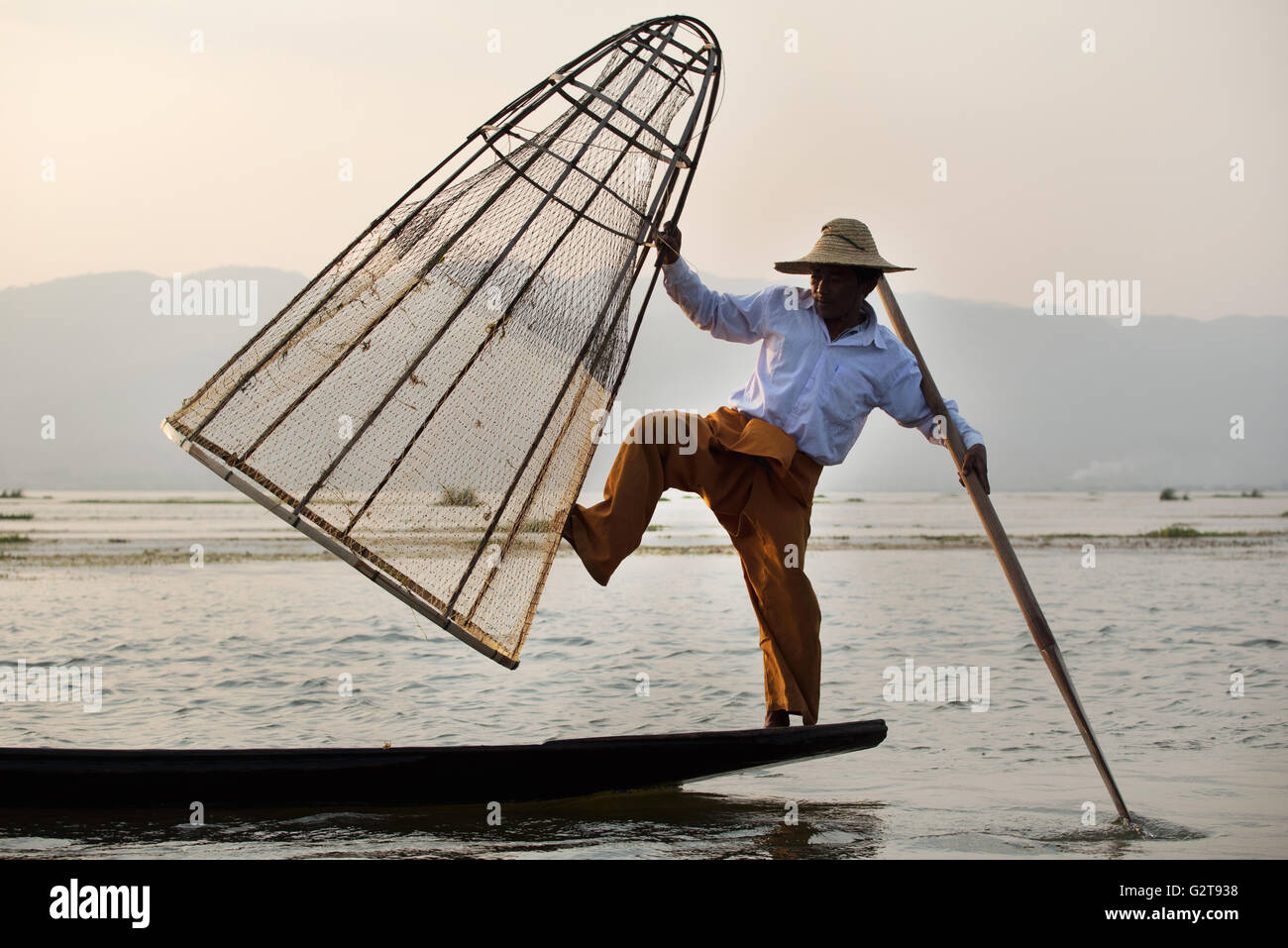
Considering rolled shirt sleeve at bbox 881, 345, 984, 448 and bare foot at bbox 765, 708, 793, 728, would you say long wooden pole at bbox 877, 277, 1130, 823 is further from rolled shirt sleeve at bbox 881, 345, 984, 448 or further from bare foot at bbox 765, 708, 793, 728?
bare foot at bbox 765, 708, 793, 728

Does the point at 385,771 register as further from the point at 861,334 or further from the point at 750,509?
the point at 861,334

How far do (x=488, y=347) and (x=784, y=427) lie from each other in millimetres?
1117

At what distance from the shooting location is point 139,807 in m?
3.93

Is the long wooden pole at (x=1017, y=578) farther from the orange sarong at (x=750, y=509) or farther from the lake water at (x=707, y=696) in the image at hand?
the orange sarong at (x=750, y=509)

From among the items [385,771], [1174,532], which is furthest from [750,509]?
[1174,532]

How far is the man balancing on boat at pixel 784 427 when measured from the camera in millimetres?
4109

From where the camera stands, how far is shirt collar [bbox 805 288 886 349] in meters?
4.23

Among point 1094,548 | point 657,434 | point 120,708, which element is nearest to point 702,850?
point 657,434

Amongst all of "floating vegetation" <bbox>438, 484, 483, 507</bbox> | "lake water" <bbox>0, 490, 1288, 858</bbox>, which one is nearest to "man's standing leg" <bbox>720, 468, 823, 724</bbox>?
"lake water" <bbox>0, 490, 1288, 858</bbox>

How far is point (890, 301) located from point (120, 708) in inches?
182

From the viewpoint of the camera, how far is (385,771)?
156 inches

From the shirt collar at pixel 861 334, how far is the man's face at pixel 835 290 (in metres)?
0.05

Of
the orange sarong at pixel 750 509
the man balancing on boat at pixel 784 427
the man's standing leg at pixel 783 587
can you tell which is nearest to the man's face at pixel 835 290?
the man balancing on boat at pixel 784 427
